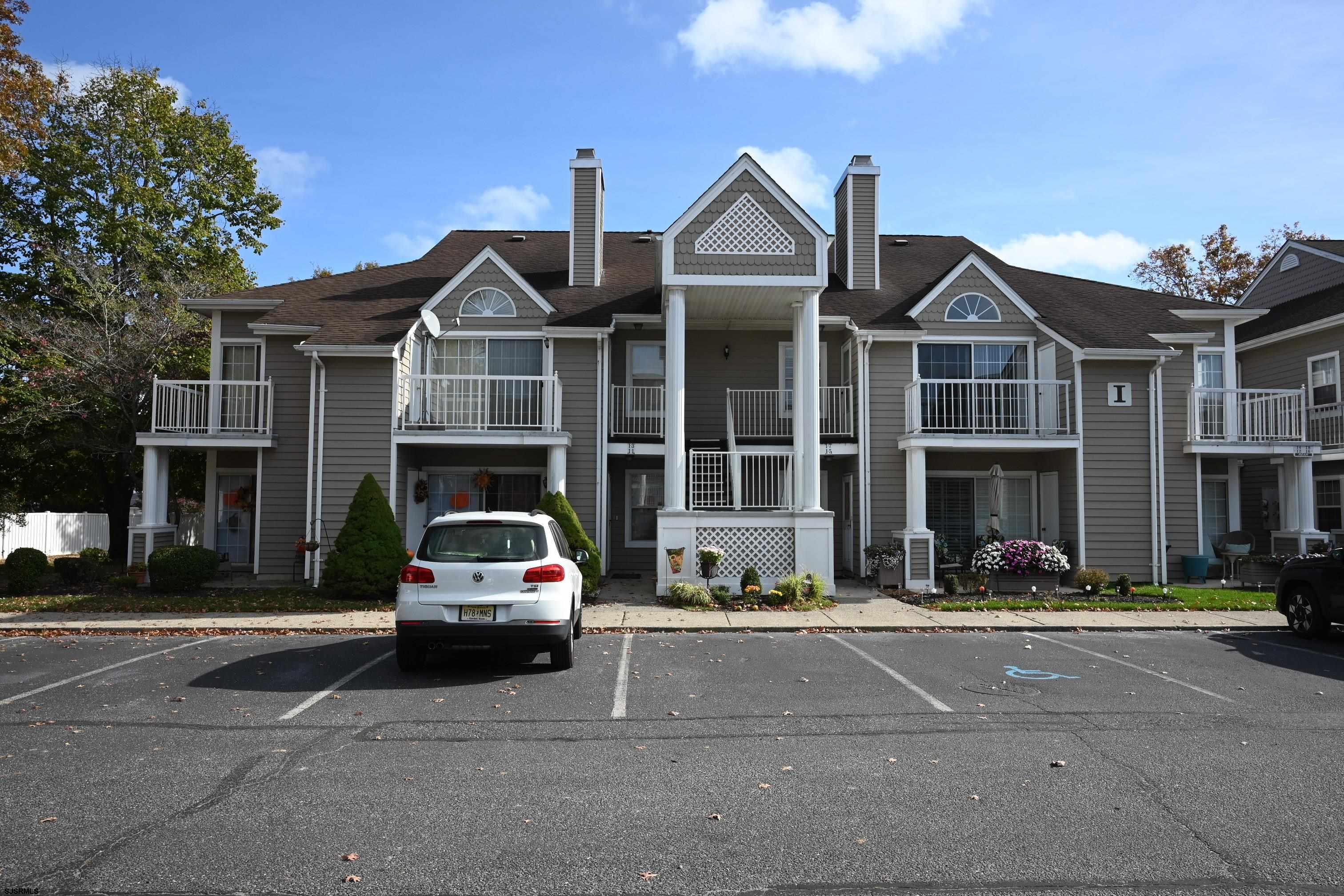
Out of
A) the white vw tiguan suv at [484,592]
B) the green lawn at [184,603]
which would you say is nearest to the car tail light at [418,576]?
the white vw tiguan suv at [484,592]

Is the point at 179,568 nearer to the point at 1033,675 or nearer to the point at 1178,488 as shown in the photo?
the point at 1033,675

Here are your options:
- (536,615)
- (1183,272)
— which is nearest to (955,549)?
(536,615)

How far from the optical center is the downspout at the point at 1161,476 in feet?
57.1

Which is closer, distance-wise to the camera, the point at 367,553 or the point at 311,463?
the point at 367,553

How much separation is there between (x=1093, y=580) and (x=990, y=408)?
4.23 metres

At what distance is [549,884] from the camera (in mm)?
4109

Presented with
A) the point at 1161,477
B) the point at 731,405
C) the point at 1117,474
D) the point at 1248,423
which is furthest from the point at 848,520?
the point at 1248,423

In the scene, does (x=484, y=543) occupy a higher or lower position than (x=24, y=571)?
higher

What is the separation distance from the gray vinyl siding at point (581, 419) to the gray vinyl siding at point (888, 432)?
565cm

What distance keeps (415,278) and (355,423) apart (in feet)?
17.1

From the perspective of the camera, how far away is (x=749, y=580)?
15.1m

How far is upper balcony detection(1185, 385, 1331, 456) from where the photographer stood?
17.4 metres

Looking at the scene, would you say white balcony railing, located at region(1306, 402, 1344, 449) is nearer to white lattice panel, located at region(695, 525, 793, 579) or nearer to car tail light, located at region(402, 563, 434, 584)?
white lattice panel, located at region(695, 525, 793, 579)

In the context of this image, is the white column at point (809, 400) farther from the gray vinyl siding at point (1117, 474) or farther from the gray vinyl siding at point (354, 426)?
the gray vinyl siding at point (354, 426)
